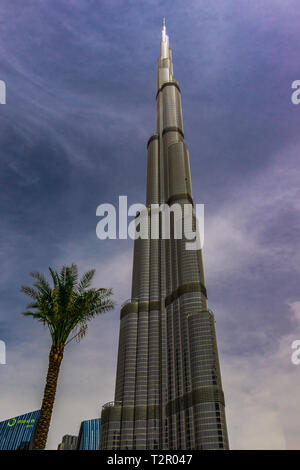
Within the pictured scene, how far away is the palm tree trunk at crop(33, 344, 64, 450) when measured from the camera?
26.2 m

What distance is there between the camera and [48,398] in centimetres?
2742

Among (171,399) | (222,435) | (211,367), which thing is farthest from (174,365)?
(222,435)

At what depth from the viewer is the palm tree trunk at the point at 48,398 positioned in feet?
85.8

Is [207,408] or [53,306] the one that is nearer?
[53,306]

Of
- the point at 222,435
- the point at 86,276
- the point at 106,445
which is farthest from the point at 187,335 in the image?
the point at 86,276

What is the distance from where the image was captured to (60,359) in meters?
28.7

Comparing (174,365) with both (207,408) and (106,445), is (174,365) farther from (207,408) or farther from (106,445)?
(106,445)

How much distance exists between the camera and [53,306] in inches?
1184

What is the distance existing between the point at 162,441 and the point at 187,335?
170 feet

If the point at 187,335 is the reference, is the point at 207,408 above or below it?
below
